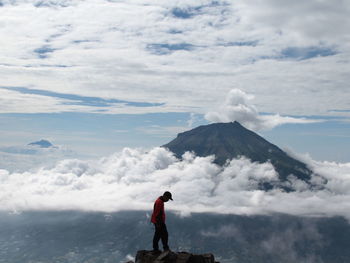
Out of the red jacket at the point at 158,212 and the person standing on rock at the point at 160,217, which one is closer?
the person standing on rock at the point at 160,217

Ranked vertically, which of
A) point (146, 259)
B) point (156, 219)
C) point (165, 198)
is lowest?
point (146, 259)

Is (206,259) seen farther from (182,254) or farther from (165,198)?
(165,198)

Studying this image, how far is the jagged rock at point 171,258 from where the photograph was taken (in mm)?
31438

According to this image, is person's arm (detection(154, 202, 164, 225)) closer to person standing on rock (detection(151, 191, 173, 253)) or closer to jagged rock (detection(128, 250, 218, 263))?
person standing on rock (detection(151, 191, 173, 253))

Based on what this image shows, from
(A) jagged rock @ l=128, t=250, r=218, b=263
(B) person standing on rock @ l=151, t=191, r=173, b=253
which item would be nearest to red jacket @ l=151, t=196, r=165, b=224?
(B) person standing on rock @ l=151, t=191, r=173, b=253

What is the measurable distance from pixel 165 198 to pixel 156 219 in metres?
2.68

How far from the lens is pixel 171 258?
3194cm

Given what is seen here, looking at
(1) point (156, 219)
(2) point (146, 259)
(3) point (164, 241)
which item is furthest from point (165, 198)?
(2) point (146, 259)

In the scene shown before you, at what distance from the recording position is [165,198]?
31328mm

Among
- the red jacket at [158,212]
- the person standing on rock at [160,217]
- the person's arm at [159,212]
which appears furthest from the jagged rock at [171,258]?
the red jacket at [158,212]

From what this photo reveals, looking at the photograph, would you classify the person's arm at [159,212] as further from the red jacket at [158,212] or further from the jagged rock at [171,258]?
the jagged rock at [171,258]

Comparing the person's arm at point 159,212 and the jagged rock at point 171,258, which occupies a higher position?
the person's arm at point 159,212

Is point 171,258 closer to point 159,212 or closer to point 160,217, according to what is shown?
point 160,217

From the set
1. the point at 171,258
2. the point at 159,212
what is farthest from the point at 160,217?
the point at 171,258
